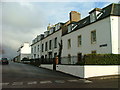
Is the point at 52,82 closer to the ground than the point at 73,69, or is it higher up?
closer to the ground

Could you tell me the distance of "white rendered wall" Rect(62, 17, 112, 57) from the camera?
16328 mm

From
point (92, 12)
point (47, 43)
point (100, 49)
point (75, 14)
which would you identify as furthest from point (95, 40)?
point (47, 43)

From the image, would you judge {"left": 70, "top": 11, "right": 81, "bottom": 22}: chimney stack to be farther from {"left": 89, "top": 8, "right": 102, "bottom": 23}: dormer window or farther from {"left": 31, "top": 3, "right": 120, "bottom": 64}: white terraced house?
{"left": 89, "top": 8, "right": 102, "bottom": 23}: dormer window

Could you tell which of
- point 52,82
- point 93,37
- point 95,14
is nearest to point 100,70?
point 52,82

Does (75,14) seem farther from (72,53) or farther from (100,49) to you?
(100,49)

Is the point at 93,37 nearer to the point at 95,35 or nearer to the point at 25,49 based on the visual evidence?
the point at 95,35

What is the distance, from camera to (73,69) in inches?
570

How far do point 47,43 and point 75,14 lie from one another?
36.6 feet

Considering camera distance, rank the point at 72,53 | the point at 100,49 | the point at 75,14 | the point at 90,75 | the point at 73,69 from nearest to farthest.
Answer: the point at 90,75, the point at 73,69, the point at 100,49, the point at 72,53, the point at 75,14

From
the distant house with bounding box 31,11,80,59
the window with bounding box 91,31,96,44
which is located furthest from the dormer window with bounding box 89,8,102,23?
the distant house with bounding box 31,11,80,59

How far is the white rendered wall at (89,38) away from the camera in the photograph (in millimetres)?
16328

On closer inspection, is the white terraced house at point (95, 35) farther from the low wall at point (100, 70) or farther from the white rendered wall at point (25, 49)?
the white rendered wall at point (25, 49)

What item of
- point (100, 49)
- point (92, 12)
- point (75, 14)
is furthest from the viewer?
point (75, 14)

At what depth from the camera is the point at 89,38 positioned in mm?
19297
